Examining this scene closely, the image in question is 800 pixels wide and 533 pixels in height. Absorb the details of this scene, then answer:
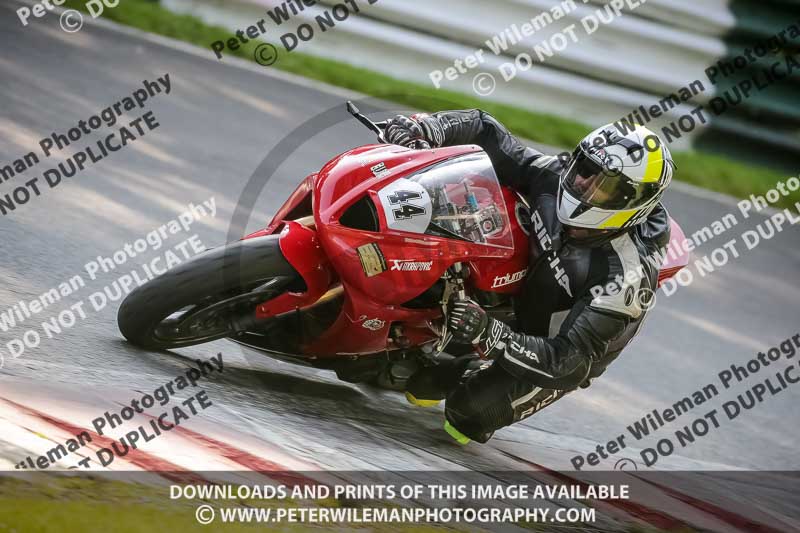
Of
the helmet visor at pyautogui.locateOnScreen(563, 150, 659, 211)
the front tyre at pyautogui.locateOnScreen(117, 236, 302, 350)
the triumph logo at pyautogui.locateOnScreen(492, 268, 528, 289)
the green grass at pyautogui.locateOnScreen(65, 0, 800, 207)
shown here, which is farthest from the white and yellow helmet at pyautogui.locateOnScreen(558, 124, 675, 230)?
the green grass at pyautogui.locateOnScreen(65, 0, 800, 207)

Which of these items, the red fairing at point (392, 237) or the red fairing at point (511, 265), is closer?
the red fairing at point (392, 237)

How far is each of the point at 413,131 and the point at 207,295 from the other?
1062 mm

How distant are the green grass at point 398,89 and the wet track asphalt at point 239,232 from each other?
31 cm

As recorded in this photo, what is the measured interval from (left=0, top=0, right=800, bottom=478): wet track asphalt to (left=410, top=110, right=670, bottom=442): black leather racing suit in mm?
266

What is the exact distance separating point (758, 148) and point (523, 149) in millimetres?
5475

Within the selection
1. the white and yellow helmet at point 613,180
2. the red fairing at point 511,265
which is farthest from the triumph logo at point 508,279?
the white and yellow helmet at point 613,180

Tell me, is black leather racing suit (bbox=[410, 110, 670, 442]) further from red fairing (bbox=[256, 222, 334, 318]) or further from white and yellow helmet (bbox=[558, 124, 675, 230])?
red fairing (bbox=[256, 222, 334, 318])

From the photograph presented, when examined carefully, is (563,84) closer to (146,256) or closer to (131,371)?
(146,256)

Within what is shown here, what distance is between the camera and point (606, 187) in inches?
135

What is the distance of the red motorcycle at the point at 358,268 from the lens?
129 inches

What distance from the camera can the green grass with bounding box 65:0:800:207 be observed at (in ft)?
27.0

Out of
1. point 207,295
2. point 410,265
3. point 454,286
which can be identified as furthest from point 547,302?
point 207,295

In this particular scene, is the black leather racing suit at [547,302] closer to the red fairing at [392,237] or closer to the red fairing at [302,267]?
the red fairing at [392,237]

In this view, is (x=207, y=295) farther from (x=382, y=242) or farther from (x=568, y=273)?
(x=568, y=273)
